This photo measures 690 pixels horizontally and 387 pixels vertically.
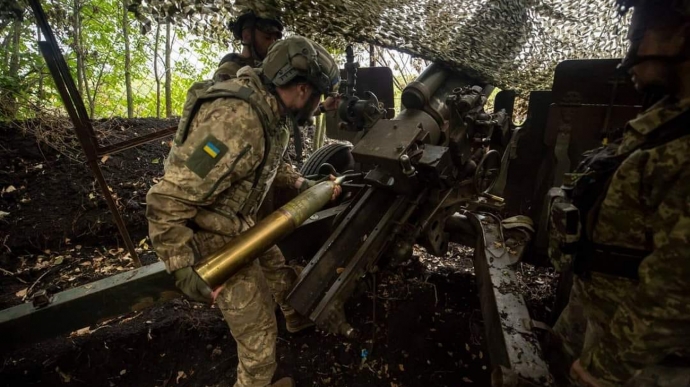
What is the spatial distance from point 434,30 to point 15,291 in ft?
16.2

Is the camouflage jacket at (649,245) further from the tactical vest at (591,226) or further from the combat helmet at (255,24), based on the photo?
the combat helmet at (255,24)

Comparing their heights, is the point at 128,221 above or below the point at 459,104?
below

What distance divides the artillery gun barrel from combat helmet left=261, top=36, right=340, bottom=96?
722 mm

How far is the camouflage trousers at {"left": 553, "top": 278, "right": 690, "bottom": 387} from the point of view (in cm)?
143

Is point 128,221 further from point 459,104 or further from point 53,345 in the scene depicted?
point 459,104

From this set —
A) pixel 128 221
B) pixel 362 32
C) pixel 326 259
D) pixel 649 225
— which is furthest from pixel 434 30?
pixel 128 221

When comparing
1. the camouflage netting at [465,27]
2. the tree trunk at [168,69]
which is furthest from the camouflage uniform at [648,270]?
the tree trunk at [168,69]

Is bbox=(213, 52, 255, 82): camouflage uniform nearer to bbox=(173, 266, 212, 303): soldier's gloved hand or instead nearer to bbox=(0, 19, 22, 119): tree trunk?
bbox=(173, 266, 212, 303): soldier's gloved hand

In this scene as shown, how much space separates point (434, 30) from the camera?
3.50m

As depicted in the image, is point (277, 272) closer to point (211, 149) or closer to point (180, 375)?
point (180, 375)

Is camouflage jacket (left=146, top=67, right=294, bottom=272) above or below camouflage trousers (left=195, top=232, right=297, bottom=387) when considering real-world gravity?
above

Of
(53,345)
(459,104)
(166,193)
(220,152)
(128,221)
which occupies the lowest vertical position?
(53,345)

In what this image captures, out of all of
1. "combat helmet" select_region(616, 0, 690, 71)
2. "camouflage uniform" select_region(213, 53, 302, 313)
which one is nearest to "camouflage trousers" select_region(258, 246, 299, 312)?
"camouflage uniform" select_region(213, 53, 302, 313)

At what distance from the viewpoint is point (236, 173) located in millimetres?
1896
